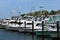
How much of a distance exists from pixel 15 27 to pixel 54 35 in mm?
36222

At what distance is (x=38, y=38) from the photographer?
59969 millimetres

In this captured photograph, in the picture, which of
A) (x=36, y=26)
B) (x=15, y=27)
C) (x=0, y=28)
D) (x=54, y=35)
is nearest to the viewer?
(x=54, y=35)

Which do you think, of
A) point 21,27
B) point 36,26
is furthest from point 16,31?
point 36,26

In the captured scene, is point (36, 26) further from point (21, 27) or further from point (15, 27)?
point (15, 27)

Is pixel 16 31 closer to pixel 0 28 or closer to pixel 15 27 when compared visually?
pixel 15 27

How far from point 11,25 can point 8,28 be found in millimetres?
1955

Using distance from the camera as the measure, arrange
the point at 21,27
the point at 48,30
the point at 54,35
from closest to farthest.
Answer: the point at 54,35 → the point at 48,30 → the point at 21,27

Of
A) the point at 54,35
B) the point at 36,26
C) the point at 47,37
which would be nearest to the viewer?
the point at 54,35

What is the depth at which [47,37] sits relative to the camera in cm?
6078

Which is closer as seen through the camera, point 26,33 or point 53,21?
point 53,21

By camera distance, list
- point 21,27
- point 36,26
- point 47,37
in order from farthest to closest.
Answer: point 21,27 → point 36,26 → point 47,37

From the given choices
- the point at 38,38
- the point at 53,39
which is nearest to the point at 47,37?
the point at 38,38

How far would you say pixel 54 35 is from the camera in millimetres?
50750

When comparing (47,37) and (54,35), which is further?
(47,37)
